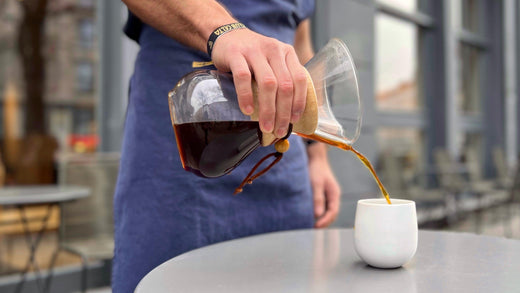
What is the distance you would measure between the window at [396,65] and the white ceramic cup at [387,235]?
5.30 m

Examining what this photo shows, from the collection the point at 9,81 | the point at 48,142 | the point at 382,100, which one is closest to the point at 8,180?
the point at 48,142

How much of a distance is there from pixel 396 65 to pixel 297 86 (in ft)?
19.9

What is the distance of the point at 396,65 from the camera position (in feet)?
20.5

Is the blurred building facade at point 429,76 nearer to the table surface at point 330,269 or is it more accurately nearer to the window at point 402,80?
the window at point 402,80

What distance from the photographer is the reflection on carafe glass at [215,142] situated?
0.60m

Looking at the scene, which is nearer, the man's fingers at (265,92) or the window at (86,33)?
the man's fingers at (265,92)

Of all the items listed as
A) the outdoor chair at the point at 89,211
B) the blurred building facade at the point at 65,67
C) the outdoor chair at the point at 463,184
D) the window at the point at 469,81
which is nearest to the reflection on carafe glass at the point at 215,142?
the outdoor chair at the point at 89,211

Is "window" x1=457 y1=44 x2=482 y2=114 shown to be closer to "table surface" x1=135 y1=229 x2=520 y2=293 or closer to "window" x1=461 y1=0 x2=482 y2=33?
"window" x1=461 y1=0 x2=482 y2=33

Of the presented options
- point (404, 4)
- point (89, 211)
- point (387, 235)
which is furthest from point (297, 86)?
point (404, 4)

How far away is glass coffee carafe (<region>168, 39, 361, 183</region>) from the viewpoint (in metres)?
0.59

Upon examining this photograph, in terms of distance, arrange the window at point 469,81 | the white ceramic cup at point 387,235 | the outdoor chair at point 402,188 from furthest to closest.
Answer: the window at point 469,81, the outdoor chair at point 402,188, the white ceramic cup at point 387,235

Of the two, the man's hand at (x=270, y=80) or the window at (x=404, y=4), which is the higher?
the window at (x=404, y=4)

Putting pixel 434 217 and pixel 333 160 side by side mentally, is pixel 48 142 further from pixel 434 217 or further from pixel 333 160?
pixel 434 217

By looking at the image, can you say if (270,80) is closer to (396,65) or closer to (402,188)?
(402,188)
